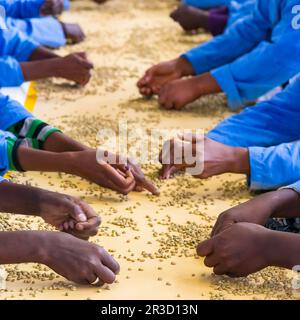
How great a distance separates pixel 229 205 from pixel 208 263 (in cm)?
46

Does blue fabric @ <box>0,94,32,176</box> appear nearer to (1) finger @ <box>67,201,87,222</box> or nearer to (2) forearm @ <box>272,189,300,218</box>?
(1) finger @ <box>67,201,87,222</box>

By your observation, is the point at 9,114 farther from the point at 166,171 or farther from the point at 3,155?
the point at 166,171

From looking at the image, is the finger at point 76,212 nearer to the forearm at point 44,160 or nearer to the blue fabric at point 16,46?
the forearm at point 44,160

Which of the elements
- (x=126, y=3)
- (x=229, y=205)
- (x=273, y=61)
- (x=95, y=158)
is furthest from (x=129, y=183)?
(x=126, y=3)

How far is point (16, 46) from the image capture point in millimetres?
3053

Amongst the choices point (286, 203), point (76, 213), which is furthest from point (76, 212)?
point (286, 203)

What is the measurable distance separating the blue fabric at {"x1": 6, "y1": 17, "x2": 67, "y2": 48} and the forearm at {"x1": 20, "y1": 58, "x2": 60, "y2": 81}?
0.52m

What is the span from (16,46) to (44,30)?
551 millimetres

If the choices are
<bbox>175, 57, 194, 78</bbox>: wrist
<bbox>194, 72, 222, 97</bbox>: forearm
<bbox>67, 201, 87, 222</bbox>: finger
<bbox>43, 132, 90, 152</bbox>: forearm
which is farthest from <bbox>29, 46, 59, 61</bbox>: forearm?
<bbox>67, 201, 87, 222</bbox>: finger

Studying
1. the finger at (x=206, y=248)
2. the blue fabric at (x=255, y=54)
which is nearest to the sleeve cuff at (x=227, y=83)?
the blue fabric at (x=255, y=54)

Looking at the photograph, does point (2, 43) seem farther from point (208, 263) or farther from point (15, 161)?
point (208, 263)

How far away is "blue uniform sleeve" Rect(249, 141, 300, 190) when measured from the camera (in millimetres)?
2125

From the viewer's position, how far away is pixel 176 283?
169cm

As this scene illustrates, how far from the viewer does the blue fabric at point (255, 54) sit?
260cm
